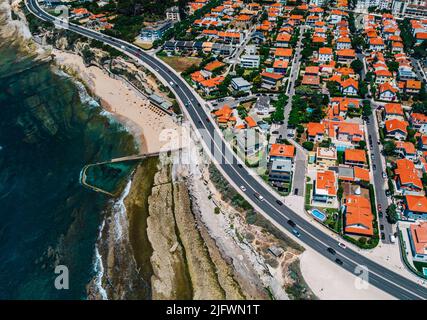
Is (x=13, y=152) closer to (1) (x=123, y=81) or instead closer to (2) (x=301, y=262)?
(1) (x=123, y=81)

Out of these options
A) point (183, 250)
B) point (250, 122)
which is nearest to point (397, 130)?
point (250, 122)

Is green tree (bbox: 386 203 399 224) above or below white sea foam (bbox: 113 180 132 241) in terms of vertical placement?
above

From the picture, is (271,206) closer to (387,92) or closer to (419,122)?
(419,122)

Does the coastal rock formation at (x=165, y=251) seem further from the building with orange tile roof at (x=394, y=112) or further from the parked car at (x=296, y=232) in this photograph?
the building with orange tile roof at (x=394, y=112)

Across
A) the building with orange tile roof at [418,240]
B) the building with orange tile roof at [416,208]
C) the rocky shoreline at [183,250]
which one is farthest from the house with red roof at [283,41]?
the building with orange tile roof at [418,240]

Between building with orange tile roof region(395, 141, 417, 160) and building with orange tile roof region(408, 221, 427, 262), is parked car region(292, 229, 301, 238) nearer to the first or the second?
building with orange tile roof region(408, 221, 427, 262)

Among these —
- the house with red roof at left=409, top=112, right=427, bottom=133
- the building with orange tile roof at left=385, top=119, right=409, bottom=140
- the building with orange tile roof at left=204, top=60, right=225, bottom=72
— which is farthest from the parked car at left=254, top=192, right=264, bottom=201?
the building with orange tile roof at left=204, top=60, right=225, bottom=72

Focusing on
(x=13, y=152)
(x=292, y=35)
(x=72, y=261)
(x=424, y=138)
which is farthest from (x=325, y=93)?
(x=13, y=152)
